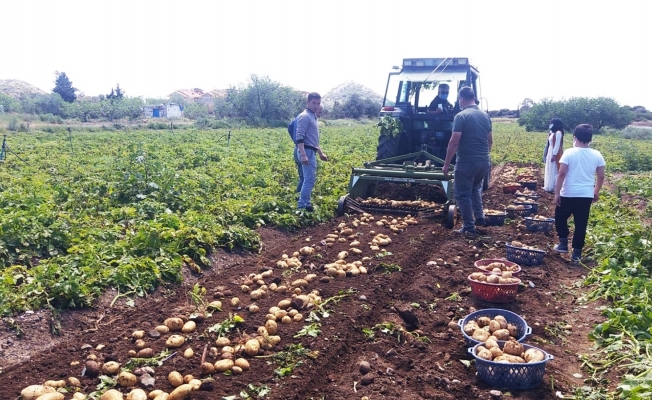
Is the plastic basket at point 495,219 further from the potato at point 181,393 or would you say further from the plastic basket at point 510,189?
the potato at point 181,393

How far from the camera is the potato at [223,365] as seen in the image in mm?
3727

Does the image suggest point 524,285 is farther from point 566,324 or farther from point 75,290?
point 75,290

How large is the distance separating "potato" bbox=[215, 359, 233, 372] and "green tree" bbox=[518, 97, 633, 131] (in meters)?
48.8

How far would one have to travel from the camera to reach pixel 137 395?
328 centimetres

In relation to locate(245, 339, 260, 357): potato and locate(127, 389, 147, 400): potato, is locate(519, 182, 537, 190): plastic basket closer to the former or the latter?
locate(245, 339, 260, 357): potato

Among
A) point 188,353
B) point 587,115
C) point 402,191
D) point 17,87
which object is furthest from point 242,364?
point 17,87

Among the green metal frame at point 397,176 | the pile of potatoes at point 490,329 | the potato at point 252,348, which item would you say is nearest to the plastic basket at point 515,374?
the pile of potatoes at point 490,329

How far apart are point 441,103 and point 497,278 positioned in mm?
5979

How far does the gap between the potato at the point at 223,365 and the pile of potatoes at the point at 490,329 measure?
192 cm

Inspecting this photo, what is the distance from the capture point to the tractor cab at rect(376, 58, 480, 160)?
10047 millimetres

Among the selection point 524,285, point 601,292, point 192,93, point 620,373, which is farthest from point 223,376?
point 192,93

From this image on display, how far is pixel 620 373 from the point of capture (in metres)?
3.68

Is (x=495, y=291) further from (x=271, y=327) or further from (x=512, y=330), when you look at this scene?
→ (x=271, y=327)

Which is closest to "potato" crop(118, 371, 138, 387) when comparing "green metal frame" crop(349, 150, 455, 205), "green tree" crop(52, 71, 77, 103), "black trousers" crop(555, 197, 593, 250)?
"black trousers" crop(555, 197, 593, 250)
